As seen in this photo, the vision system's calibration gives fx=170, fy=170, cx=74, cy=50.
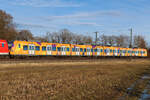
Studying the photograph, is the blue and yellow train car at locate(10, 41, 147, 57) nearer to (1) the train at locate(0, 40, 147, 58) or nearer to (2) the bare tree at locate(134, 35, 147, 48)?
(1) the train at locate(0, 40, 147, 58)

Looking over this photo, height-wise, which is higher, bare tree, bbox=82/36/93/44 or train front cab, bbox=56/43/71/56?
bare tree, bbox=82/36/93/44

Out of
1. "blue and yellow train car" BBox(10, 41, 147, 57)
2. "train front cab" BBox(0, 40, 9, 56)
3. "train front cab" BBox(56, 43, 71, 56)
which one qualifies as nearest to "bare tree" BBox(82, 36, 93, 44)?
"blue and yellow train car" BBox(10, 41, 147, 57)

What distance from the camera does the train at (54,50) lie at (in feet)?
90.9

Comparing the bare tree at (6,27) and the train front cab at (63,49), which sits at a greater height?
the bare tree at (6,27)

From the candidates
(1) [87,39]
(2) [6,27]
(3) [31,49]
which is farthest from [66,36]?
(3) [31,49]

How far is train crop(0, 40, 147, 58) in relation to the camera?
27719 millimetres

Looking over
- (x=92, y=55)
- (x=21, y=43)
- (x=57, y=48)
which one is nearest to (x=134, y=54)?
(x=92, y=55)

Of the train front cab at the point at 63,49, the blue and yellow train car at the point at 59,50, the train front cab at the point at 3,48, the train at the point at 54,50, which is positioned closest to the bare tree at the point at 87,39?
the blue and yellow train car at the point at 59,50

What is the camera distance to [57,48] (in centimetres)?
3459

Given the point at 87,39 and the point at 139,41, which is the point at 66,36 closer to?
the point at 87,39

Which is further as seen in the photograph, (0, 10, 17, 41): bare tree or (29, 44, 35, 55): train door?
(0, 10, 17, 41): bare tree

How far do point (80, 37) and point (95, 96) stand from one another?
89.2m

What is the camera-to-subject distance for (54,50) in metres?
34.1

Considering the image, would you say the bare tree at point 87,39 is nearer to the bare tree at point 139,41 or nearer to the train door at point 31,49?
the bare tree at point 139,41
